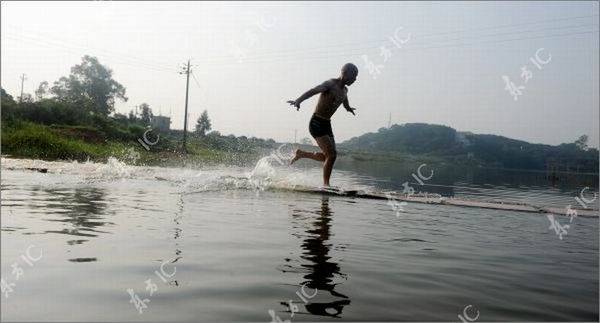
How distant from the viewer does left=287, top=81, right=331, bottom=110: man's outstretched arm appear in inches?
335

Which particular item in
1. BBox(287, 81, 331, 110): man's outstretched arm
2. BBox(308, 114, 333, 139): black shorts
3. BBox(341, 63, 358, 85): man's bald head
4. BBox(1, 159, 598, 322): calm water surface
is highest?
BBox(341, 63, 358, 85): man's bald head

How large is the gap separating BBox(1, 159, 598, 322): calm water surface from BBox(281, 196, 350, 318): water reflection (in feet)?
0.03

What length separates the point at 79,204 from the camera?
16.7ft

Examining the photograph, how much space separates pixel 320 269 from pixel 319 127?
6391 mm

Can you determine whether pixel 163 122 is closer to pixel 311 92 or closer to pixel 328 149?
pixel 328 149

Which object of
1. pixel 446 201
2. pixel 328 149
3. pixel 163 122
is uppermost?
pixel 163 122

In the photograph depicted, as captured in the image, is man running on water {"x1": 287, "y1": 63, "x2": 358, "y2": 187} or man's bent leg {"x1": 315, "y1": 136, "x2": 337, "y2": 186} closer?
man running on water {"x1": 287, "y1": 63, "x2": 358, "y2": 187}

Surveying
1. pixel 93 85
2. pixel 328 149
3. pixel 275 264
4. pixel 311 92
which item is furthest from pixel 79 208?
pixel 93 85

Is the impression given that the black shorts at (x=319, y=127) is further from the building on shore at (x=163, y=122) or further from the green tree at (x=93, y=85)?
the building on shore at (x=163, y=122)

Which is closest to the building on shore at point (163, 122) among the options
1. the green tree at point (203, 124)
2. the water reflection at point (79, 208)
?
the green tree at point (203, 124)

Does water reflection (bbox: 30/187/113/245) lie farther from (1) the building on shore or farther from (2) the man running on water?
(1) the building on shore

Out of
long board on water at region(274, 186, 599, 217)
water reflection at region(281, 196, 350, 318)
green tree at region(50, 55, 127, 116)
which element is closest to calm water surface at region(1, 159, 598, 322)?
water reflection at region(281, 196, 350, 318)

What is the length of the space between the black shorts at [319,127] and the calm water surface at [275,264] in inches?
136

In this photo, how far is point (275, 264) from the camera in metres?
3.00
